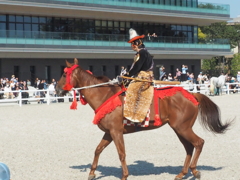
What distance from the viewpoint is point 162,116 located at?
8602 millimetres

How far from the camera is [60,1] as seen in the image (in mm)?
44125

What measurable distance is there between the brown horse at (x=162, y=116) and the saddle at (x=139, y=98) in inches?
7.4

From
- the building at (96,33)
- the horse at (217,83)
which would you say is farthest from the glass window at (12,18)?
the horse at (217,83)

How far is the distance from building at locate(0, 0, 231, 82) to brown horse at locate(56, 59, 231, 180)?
33173mm

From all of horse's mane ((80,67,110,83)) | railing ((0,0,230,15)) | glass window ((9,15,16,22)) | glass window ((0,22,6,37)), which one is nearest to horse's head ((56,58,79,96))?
horse's mane ((80,67,110,83))

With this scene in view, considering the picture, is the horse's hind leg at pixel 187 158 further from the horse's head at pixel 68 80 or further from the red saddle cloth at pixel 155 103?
the horse's head at pixel 68 80

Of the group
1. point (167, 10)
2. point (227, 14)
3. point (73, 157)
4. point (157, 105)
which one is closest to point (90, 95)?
point (157, 105)

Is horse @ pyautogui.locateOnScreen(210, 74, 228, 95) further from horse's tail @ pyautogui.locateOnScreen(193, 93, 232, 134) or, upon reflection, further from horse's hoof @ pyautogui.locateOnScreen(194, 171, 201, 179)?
horse's hoof @ pyautogui.locateOnScreen(194, 171, 201, 179)

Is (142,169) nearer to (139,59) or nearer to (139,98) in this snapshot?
(139,98)

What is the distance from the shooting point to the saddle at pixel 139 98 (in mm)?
8320

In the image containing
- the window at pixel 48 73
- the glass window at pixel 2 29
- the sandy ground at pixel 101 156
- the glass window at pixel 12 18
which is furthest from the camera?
the window at pixel 48 73

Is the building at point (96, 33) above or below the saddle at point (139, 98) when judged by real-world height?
above

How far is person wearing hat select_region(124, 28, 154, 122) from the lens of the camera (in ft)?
27.4

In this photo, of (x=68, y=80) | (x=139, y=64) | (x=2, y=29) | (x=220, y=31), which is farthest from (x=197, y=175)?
(x=220, y=31)
